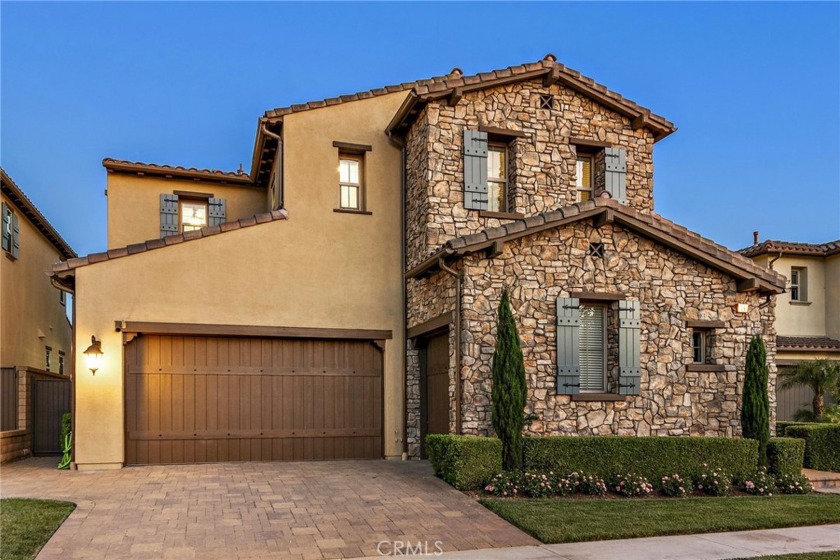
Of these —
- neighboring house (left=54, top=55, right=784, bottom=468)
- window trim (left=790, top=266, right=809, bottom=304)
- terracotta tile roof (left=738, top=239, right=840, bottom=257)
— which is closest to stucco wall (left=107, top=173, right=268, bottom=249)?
neighboring house (left=54, top=55, right=784, bottom=468)

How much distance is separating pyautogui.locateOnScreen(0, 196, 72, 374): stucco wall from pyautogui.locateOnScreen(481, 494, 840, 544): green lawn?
11.5 meters

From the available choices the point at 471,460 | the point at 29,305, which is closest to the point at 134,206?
the point at 29,305

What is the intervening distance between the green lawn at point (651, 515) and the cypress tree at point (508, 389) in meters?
1.04

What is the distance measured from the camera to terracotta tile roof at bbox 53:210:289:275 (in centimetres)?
1230

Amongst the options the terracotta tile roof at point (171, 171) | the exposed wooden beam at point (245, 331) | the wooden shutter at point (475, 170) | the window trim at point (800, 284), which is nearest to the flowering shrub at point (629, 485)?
the exposed wooden beam at point (245, 331)

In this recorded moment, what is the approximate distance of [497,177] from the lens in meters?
13.9

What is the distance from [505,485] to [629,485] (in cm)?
191

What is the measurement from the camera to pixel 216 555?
7055mm

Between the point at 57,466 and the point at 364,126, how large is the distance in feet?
28.8

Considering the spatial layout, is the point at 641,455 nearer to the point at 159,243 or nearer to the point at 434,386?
the point at 434,386

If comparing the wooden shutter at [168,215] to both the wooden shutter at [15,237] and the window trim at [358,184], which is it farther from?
the window trim at [358,184]

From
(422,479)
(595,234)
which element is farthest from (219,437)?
(595,234)

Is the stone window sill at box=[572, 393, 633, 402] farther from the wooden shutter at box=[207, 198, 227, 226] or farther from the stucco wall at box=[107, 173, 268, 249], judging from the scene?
the stucco wall at box=[107, 173, 268, 249]

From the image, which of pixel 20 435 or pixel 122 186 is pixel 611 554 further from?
pixel 122 186
